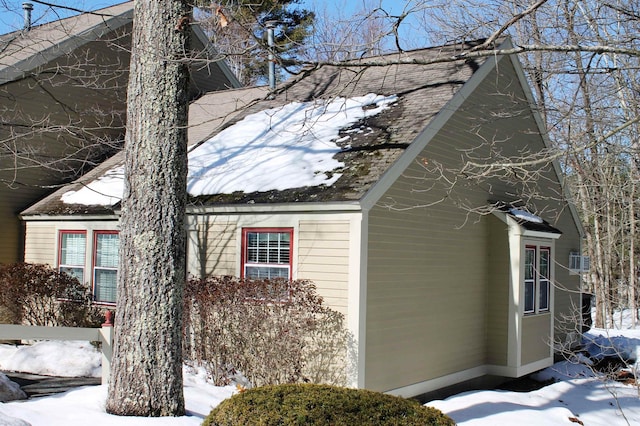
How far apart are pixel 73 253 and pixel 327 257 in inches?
264

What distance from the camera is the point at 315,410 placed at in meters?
6.23

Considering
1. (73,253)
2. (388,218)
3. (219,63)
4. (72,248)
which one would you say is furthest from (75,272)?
(219,63)

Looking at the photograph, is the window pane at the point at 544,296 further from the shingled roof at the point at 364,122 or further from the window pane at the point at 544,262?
the shingled roof at the point at 364,122

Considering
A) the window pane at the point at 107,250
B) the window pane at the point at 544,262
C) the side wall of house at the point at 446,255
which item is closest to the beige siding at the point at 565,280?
the window pane at the point at 544,262

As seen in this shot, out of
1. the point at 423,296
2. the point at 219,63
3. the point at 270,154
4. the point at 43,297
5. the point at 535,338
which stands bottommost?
the point at 535,338

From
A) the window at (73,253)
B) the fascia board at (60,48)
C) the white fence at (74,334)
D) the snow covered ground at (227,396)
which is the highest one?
the fascia board at (60,48)

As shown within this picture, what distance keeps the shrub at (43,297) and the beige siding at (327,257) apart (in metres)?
5.45

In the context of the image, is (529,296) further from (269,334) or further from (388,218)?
(269,334)

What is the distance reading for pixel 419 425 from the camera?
6176mm

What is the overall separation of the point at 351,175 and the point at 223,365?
3.57 meters

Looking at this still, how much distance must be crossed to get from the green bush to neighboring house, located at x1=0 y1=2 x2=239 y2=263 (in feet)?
31.5

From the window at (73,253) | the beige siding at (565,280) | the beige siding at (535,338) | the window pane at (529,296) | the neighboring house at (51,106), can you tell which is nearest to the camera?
the beige siding at (535,338)

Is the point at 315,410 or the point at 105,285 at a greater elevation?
the point at 105,285

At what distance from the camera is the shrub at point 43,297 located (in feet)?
46.2
